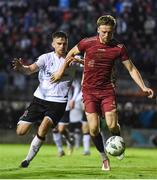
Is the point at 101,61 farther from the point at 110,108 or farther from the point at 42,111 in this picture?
the point at 42,111

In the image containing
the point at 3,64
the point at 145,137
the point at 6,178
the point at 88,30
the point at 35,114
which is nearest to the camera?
Result: the point at 6,178

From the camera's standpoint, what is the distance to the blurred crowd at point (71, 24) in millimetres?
30703

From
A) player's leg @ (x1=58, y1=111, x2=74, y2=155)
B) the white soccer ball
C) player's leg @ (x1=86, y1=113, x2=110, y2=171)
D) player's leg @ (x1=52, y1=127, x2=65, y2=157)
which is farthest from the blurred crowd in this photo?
the white soccer ball

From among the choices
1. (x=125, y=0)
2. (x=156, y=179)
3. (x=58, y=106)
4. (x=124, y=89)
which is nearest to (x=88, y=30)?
(x=125, y=0)

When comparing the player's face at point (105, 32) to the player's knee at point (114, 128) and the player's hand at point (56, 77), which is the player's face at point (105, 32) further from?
the player's knee at point (114, 128)

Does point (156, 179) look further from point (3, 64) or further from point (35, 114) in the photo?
point (3, 64)

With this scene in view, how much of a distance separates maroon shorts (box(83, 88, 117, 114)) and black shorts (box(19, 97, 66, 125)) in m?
1.06

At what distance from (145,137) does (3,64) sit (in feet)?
22.2

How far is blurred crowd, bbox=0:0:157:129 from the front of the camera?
→ 101ft

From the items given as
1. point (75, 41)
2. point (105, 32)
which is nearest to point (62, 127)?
point (105, 32)

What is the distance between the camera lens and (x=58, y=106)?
45.6 ft

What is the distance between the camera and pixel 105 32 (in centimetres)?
1255

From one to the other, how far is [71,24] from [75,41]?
191 centimetres

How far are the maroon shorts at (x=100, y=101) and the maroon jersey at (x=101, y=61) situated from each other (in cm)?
10
